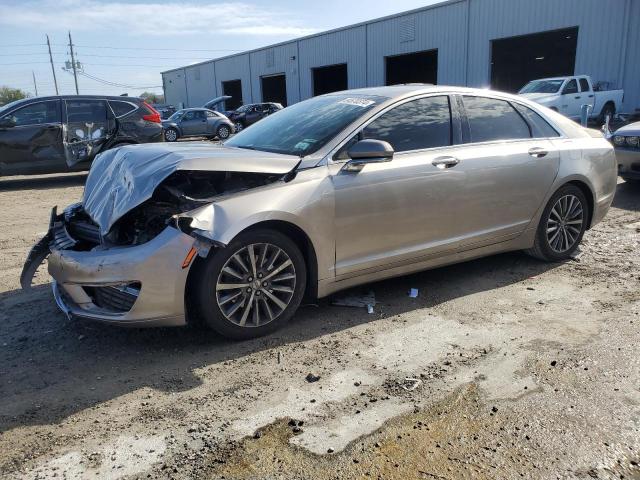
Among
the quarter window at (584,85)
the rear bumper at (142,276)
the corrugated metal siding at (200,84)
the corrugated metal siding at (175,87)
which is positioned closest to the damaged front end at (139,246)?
the rear bumper at (142,276)

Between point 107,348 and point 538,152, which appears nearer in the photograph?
point 107,348

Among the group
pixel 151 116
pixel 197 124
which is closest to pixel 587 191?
pixel 151 116

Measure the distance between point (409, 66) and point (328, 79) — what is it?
21.7ft

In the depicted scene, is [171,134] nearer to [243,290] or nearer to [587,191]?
[587,191]

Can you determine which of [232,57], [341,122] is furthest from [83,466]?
[232,57]

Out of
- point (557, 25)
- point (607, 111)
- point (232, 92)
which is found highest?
point (557, 25)

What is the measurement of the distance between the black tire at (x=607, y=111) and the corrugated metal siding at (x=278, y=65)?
21.0 metres

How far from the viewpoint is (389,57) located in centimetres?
3056

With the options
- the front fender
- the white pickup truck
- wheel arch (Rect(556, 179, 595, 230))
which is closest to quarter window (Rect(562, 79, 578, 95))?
the white pickup truck

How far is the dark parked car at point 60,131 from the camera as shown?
1004 centimetres

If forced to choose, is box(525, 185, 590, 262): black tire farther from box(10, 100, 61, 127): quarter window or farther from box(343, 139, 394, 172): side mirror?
box(10, 100, 61, 127): quarter window

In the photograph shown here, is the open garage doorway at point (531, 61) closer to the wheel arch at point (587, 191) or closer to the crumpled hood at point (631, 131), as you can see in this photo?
the crumpled hood at point (631, 131)

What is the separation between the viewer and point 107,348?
3.65 metres

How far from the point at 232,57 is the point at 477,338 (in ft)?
150
